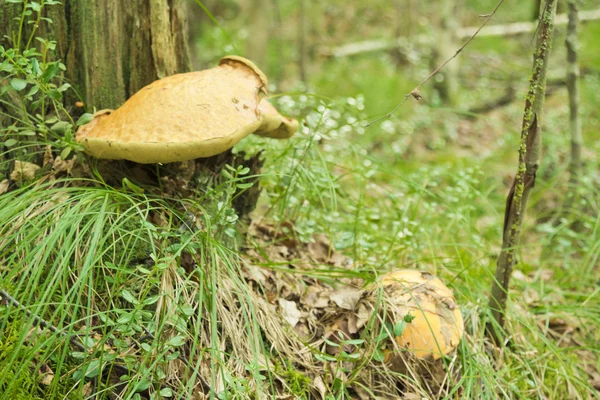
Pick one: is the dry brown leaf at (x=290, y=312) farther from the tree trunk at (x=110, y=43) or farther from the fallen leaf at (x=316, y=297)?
the tree trunk at (x=110, y=43)

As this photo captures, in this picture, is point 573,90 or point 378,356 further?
point 573,90

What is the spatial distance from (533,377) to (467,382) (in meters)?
0.44

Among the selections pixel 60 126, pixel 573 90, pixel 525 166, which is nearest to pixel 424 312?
pixel 525 166

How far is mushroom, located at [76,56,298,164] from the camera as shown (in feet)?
7.01

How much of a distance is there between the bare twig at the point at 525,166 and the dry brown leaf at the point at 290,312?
0.96 meters

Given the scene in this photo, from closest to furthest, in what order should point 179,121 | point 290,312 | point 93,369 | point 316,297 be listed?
point 93,369, point 179,121, point 290,312, point 316,297

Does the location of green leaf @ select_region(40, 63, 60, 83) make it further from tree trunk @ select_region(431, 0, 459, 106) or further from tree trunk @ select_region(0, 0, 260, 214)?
tree trunk @ select_region(431, 0, 459, 106)

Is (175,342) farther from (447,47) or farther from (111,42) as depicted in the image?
(447,47)

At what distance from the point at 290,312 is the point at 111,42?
5.23 ft

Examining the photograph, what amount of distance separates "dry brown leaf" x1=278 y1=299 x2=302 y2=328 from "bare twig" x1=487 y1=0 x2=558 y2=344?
0.96 metres

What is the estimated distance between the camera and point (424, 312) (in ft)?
Answer: 8.06

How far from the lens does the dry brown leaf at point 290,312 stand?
2567mm

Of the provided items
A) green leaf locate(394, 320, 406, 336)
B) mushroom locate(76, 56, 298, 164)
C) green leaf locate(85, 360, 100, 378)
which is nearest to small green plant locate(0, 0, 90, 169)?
mushroom locate(76, 56, 298, 164)

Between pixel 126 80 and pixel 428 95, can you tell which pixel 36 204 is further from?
pixel 428 95
